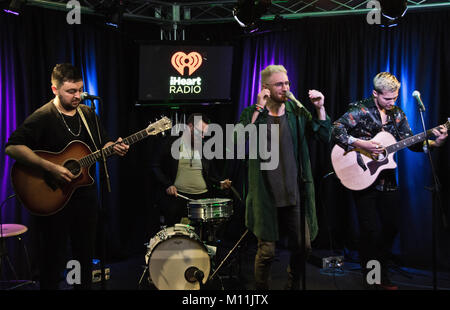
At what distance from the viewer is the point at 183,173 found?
5762 millimetres

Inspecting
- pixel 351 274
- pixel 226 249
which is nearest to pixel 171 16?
pixel 226 249

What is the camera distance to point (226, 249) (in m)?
6.56

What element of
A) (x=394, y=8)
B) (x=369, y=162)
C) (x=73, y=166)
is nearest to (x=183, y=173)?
(x=73, y=166)

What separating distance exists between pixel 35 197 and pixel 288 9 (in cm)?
447

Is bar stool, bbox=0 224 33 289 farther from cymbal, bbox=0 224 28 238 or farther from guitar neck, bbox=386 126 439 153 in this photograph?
guitar neck, bbox=386 126 439 153

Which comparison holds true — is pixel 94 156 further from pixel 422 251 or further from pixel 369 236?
pixel 422 251

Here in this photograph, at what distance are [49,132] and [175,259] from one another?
6.00 ft

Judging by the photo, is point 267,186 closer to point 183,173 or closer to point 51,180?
point 51,180

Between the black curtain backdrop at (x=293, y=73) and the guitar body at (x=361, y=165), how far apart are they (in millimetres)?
1311

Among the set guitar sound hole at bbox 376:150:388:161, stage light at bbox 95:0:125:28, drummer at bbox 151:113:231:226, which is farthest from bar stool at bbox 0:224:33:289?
guitar sound hole at bbox 376:150:388:161

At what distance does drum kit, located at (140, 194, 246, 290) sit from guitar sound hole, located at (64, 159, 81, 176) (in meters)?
1.18

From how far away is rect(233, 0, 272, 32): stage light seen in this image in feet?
18.3

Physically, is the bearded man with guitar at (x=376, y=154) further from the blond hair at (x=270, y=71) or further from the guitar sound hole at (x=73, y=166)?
the guitar sound hole at (x=73, y=166)

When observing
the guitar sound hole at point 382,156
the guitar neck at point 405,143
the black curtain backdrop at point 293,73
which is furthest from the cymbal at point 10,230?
the guitar neck at point 405,143
